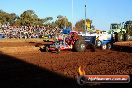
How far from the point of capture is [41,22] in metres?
69.6

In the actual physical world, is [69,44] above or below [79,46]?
above

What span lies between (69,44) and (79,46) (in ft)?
2.32

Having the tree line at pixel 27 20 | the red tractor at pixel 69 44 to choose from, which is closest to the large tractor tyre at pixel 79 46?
the red tractor at pixel 69 44

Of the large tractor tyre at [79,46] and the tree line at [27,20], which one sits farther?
the tree line at [27,20]

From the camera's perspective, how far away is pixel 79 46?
62.2 feet

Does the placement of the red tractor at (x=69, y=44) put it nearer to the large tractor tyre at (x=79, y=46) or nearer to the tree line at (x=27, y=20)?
the large tractor tyre at (x=79, y=46)

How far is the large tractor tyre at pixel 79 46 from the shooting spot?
743 inches

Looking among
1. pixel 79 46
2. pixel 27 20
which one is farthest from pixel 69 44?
pixel 27 20

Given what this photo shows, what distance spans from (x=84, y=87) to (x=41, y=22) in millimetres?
62263

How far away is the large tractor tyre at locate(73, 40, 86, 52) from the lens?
18875mm

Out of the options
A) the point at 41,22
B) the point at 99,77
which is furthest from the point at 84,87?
the point at 41,22

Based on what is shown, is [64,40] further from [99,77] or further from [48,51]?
[99,77]

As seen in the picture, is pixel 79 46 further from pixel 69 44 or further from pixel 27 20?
pixel 27 20

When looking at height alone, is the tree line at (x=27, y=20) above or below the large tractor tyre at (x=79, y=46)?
above
